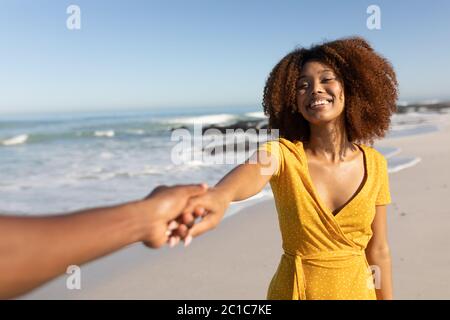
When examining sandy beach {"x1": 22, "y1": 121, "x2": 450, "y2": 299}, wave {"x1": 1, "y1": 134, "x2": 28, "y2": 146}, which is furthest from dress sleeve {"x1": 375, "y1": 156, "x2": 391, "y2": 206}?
wave {"x1": 1, "y1": 134, "x2": 28, "y2": 146}

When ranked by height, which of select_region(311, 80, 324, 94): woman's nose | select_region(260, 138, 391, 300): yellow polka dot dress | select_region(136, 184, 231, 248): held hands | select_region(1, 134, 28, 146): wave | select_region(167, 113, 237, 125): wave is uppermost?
select_region(311, 80, 324, 94): woman's nose

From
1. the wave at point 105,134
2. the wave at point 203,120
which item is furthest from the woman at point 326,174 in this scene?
the wave at point 203,120

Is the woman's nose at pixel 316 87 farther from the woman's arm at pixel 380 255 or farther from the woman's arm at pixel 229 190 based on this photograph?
the woman's arm at pixel 380 255

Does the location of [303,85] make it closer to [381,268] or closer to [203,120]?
[381,268]

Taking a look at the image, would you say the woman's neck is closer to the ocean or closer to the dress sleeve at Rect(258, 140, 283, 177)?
the dress sleeve at Rect(258, 140, 283, 177)

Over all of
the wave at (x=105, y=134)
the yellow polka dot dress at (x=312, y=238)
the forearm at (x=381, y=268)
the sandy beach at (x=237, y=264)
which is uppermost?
the yellow polka dot dress at (x=312, y=238)

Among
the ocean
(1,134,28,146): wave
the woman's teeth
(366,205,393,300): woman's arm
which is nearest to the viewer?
the woman's teeth

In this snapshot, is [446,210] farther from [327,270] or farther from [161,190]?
[161,190]

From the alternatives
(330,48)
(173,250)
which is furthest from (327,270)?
(173,250)

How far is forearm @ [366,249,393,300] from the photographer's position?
2.26 metres

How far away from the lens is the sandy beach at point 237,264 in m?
4.55

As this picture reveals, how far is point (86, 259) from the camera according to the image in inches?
46.0

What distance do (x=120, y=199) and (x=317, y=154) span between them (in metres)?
7.10

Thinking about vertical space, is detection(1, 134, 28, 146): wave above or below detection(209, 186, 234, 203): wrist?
below
